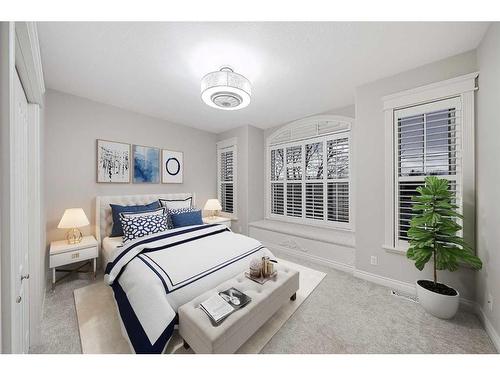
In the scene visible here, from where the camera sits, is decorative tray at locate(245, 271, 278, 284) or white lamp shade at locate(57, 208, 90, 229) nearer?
decorative tray at locate(245, 271, 278, 284)

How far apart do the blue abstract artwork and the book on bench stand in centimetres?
268

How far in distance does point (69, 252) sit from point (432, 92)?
450 centimetres

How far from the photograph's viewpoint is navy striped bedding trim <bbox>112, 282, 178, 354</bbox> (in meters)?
1.33

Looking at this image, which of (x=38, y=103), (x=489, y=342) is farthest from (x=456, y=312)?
(x=38, y=103)

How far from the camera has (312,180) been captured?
12.4 feet

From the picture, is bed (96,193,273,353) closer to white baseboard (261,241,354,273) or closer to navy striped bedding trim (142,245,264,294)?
navy striped bedding trim (142,245,264,294)

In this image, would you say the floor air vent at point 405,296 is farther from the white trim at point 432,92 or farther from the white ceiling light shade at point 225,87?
the white ceiling light shade at point 225,87

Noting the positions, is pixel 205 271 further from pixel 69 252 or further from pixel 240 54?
pixel 240 54

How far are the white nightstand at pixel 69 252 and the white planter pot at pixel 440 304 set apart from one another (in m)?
3.73

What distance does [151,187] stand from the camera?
358cm

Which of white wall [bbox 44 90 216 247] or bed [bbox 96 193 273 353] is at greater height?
white wall [bbox 44 90 216 247]

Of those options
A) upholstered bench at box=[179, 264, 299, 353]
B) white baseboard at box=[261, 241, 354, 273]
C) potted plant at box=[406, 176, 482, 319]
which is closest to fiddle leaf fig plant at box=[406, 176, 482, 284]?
potted plant at box=[406, 176, 482, 319]

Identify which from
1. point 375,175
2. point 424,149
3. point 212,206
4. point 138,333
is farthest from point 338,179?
point 138,333
